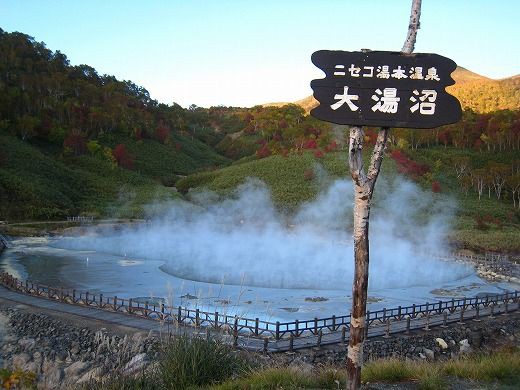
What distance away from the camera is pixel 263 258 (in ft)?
108

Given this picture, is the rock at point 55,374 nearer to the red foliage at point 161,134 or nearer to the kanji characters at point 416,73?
the kanji characters at point 416,73

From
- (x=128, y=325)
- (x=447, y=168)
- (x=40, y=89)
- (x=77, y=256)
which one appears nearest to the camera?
(x=128, y=325)

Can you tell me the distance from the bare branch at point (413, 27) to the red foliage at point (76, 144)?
7133 cm

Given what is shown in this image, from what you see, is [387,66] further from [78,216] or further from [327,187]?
[327,187]

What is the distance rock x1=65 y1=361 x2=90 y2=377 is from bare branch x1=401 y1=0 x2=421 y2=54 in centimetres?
1146

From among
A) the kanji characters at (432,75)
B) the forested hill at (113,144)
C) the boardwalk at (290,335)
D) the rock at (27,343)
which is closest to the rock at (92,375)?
the boardwalk at (290,335)

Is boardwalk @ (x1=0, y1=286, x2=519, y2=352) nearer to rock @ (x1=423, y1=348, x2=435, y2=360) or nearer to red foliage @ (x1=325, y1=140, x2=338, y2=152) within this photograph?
rock @ (x1=423, y1=348, x2=435, y2=360)

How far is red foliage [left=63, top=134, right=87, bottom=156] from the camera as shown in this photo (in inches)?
2875

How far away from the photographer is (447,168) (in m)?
67.2

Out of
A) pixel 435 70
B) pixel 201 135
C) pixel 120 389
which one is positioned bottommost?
pixel 120 389

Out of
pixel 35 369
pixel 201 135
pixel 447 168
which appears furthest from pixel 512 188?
pixel 201 135

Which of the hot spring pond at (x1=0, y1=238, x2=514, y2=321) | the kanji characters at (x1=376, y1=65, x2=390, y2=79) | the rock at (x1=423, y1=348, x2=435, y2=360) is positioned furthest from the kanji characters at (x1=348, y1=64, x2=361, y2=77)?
the hot spring pond at (x1=0, y1=238, x2=514, y2=321)

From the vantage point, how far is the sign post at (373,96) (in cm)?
614

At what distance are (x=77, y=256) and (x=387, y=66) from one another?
30069mm
